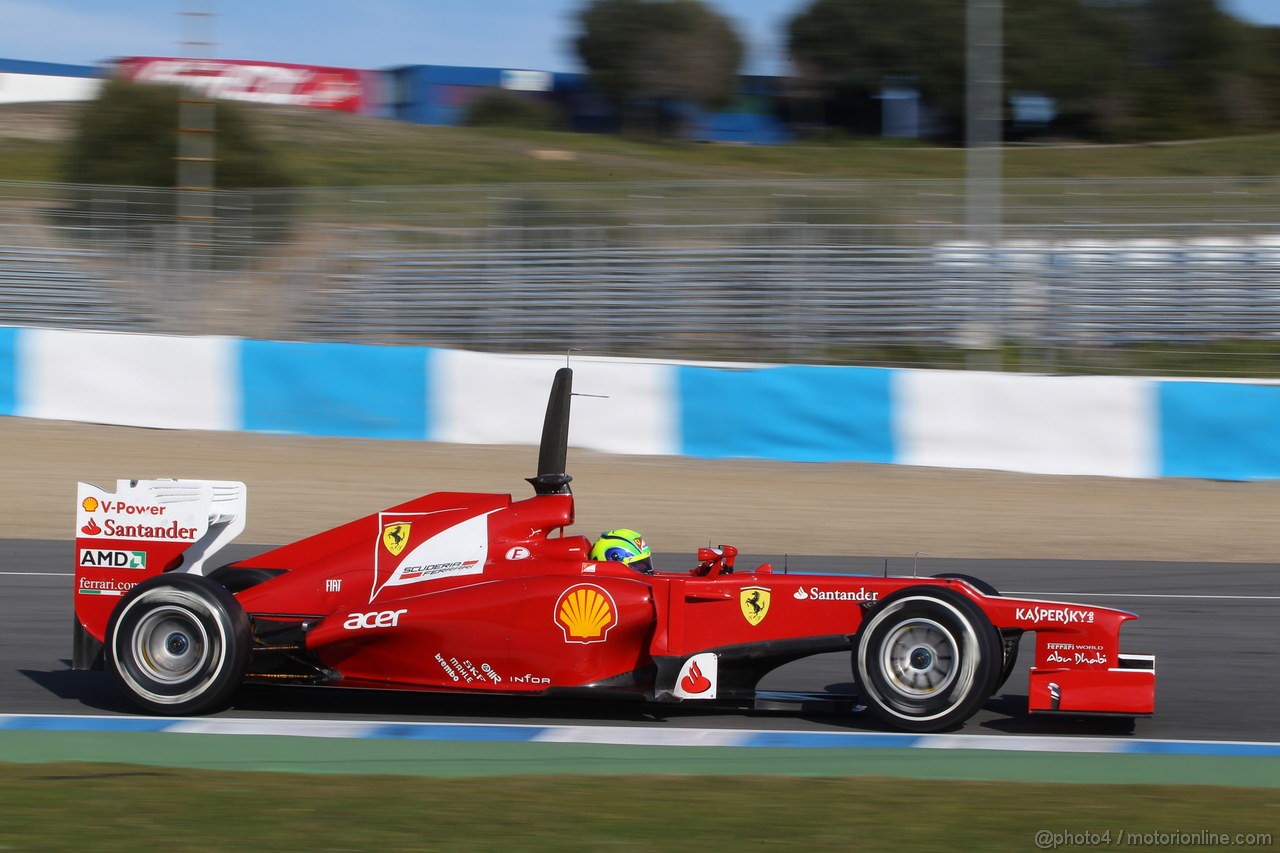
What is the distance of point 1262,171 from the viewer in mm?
29781

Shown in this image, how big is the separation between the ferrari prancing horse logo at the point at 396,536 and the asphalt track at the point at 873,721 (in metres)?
0.66

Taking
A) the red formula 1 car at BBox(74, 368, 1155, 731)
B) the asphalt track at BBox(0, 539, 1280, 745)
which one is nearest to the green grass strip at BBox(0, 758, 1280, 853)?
the red formula 1 car at BBox(74, 368, 1155, 731)

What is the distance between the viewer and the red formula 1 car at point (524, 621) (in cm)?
507

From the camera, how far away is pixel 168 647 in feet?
17.5

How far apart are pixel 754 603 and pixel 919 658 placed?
62 centimetres

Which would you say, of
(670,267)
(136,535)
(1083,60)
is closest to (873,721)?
(136,535)

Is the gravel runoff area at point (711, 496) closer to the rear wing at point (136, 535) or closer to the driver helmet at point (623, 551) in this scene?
the driver helmet at point (623, 551)

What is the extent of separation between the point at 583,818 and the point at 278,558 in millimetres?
2269

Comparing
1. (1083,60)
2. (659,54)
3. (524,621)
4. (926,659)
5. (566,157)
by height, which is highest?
(659,54)

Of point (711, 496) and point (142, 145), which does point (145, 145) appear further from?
point (711, 496)

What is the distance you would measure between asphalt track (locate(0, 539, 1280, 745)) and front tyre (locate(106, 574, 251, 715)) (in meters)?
0.21

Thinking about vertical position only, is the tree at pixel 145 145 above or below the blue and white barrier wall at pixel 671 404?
above

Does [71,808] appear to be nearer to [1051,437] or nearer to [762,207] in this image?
[1051,437]

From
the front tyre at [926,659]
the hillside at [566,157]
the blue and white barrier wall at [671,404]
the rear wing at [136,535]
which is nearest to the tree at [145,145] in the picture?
the hillside at [566,157]
